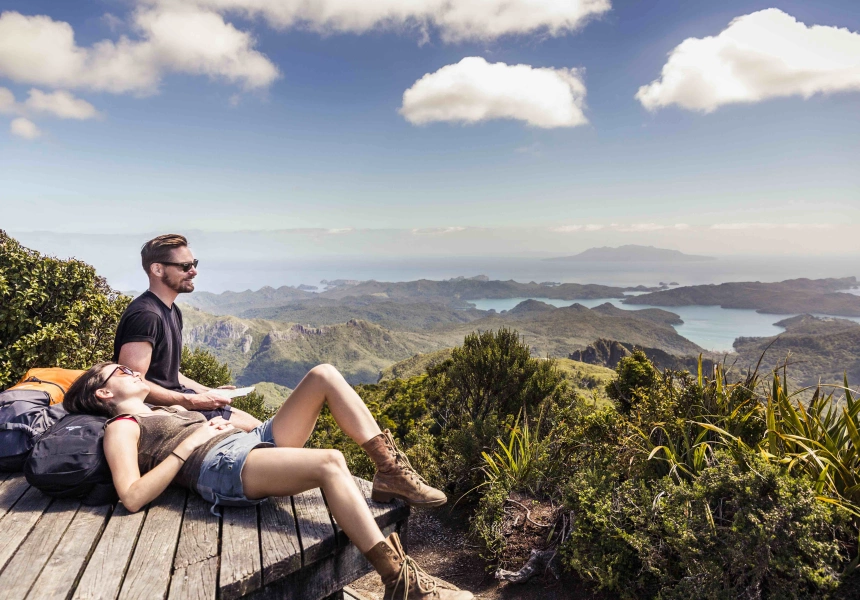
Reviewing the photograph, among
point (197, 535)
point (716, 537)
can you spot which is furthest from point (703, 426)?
point (197, 535)

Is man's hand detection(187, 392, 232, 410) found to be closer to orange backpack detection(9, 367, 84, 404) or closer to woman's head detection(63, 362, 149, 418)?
woman's head detection(63, 362, 149, 418)

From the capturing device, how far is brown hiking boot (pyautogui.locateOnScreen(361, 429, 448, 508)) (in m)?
2.71

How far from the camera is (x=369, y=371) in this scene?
180125 mm

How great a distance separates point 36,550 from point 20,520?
379 mm

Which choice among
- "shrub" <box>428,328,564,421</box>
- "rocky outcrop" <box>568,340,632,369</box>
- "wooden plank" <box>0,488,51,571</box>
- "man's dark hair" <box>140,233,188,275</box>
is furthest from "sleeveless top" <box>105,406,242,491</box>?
"rocky outcrop" <box>568,340,632,369</box>

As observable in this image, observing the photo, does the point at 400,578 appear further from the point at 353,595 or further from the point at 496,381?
the point at 496,381

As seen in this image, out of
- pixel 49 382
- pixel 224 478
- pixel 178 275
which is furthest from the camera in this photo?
pixel 178 275

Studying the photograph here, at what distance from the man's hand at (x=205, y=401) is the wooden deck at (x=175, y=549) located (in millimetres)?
890

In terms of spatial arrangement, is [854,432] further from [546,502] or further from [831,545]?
[546,502]

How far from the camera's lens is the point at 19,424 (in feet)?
9.12

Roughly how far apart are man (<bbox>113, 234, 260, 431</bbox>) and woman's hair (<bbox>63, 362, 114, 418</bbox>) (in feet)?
1.57

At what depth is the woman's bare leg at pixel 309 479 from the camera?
2.37 metres

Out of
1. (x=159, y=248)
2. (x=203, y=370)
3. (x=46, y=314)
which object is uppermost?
(x=159, y=248)

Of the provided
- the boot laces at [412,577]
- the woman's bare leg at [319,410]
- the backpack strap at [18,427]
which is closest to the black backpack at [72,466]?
the backpack strap at [18,427]
